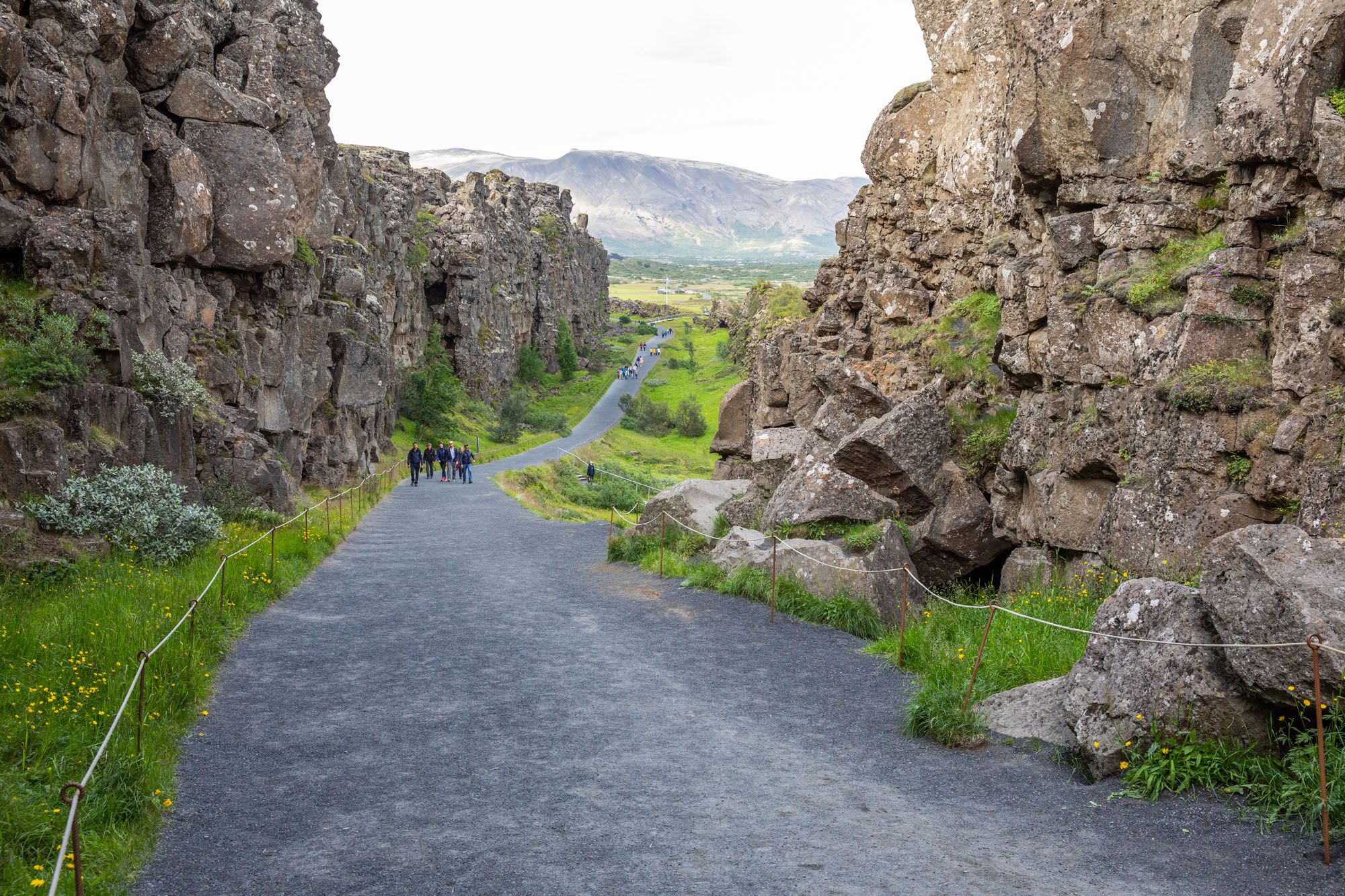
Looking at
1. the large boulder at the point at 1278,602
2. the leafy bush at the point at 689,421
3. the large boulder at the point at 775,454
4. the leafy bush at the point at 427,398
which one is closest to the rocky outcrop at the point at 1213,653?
the large boulder at the point at 1278,602

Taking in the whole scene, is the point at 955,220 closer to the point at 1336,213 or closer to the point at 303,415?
the point at 1336,213

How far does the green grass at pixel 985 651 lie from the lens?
9953mm

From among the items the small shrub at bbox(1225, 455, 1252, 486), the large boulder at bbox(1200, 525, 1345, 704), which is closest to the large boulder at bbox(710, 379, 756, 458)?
the small shrub at bbox(1225, 455, 1252, 486)

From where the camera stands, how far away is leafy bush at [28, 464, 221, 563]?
613 inches

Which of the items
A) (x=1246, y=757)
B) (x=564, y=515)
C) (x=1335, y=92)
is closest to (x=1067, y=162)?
(x=1335, y=92)

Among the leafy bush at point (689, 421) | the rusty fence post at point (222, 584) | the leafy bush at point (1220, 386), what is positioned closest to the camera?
the leafy bush at point (1220, 386)

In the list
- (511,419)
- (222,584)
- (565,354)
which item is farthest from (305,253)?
(565,354)

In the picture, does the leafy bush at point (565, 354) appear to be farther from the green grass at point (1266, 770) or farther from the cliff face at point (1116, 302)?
the green grass at point (1266, 770)

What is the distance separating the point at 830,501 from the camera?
17.0 metres

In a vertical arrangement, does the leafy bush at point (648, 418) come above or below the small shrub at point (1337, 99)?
below

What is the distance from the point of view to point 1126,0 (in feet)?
49.4

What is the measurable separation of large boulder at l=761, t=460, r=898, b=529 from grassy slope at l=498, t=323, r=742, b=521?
617 inches

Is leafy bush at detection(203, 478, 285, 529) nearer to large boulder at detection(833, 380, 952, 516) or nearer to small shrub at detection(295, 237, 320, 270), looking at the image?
small shrub at detection(295, 237, 320, 270)

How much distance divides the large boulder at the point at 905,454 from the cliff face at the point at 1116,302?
0.04 metres
